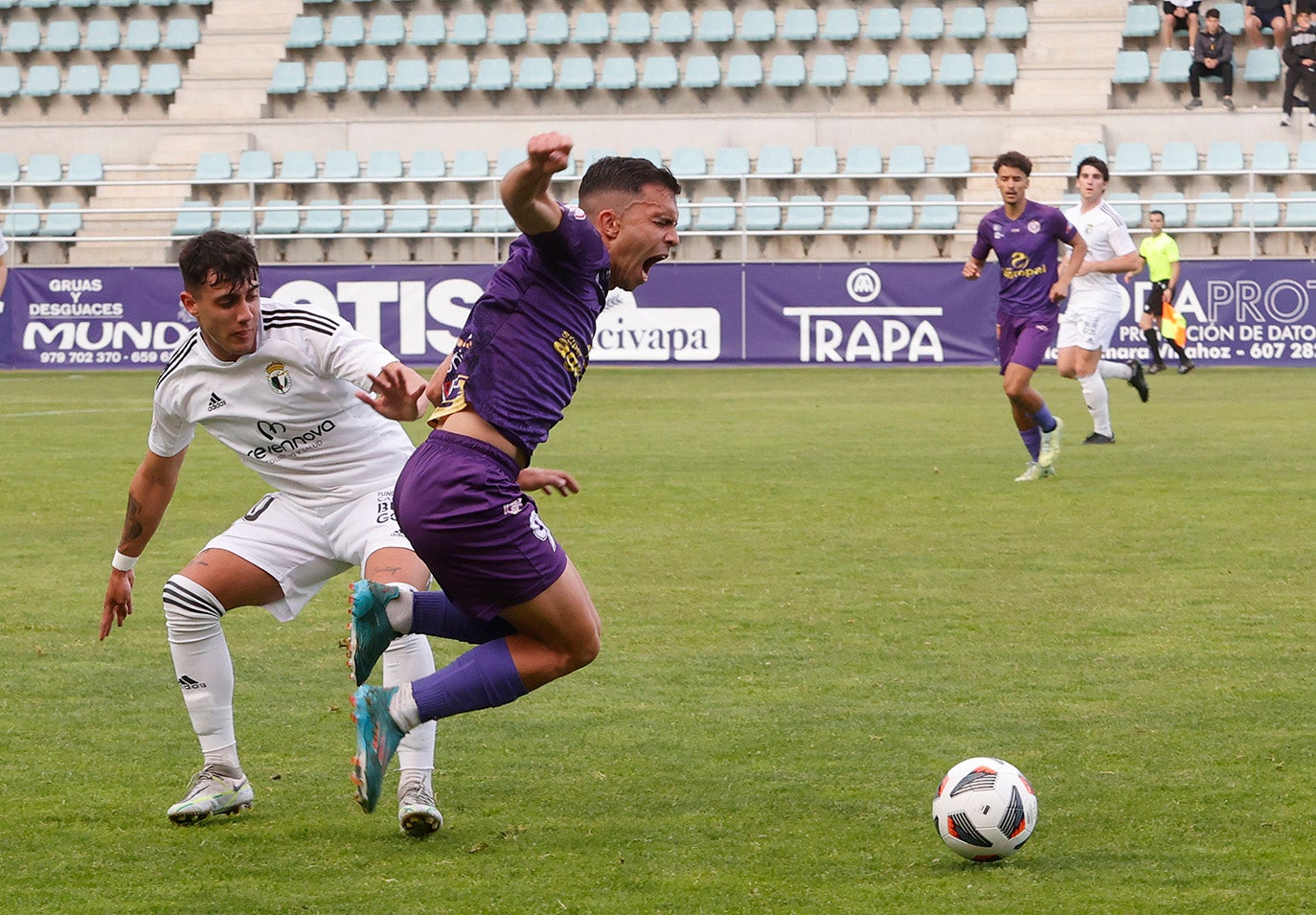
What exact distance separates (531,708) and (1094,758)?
1894 millimetres

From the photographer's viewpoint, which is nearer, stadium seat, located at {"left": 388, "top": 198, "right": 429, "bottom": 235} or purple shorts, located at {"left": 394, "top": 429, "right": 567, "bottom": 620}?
purple shorts, located at {"left": 394, "top": 429, "right": 567, "bottom": 620}

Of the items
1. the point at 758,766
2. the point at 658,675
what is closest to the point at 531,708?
the point at 658,675

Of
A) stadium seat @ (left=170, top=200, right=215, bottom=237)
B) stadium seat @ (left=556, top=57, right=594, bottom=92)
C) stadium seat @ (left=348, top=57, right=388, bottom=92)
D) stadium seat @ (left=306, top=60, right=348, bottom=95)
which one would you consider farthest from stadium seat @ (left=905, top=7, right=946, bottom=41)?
stadium seat @ (left=170, top=200, right=215, bottom=237)

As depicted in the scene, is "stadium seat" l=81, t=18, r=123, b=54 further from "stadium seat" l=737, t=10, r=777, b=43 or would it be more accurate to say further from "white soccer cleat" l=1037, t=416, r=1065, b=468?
"white soccer cleat" l=1037, t=416, r=1065, b=468

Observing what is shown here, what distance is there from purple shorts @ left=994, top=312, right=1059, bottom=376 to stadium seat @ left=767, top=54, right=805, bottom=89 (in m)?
16.6

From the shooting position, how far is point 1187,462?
43.6 ft

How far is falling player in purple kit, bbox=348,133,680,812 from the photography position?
421 centimetres

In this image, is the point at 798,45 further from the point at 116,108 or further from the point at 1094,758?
the point at 1094,758

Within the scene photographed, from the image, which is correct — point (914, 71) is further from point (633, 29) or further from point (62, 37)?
point (62, 37)

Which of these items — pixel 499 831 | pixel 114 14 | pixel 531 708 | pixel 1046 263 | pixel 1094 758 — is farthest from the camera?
Result: pixel 114 14

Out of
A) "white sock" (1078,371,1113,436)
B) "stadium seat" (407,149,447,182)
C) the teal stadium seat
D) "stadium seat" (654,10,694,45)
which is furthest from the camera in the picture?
"stadium seat" (654,10,694,45)

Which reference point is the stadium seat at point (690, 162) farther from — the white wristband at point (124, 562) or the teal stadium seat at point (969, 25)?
the white wristband at point (124, 562)

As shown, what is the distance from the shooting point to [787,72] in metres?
29.4

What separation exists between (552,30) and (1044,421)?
1989cm
